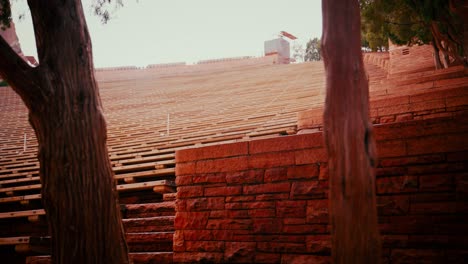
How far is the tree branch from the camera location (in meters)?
2.81

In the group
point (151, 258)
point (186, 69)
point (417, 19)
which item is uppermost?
point (186, 69)

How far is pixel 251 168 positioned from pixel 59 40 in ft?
6.16

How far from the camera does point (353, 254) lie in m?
2.09

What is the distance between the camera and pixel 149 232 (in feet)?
14.3

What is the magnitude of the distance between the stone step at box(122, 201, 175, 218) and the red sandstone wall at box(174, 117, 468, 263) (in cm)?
82

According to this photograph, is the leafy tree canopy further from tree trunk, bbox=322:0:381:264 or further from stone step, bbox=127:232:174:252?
stone step, bbox=127:232:174:252

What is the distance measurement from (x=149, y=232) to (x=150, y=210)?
1.34 ft

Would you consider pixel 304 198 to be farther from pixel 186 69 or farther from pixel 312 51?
pixel 312 51

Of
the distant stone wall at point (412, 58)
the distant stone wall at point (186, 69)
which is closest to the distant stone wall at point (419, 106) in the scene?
the distant stone wall at point (412, 58)

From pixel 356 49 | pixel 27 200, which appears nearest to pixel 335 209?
pixel 356 49

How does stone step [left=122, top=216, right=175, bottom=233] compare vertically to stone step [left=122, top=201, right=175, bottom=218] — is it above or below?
below

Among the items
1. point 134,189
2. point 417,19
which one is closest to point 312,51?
point 417,19

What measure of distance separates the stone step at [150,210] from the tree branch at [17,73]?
217 cm

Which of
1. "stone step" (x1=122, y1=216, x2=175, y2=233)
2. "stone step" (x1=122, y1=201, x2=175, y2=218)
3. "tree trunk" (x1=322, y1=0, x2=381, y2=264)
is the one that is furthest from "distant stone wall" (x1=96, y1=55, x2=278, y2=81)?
"tree trunk" (x1=322, y1=0, x2=381, y2=264)
